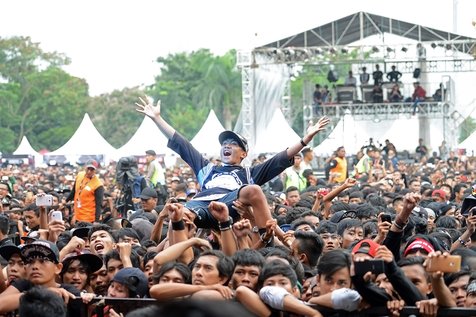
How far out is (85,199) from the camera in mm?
17484

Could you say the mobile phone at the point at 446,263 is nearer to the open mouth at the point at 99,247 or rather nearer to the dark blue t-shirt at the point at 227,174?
the dark blue t-shirt at the point at 227,174

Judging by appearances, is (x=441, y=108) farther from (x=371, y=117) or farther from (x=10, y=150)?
Result: (x=10, y=150)

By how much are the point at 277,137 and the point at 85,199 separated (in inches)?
806

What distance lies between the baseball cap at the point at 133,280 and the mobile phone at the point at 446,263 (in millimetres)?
2516

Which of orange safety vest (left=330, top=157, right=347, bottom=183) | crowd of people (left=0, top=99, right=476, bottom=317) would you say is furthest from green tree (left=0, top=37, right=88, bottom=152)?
crowd of people (left=0, top=99, right=476, bottom=317)

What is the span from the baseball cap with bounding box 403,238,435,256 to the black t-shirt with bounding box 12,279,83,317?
225 cm

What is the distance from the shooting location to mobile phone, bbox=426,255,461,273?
6.05 meters

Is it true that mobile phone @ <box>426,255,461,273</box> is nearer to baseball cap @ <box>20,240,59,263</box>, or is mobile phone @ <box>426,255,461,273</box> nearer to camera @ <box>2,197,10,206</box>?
baseball cap @ <box>20,240,59,263</box>

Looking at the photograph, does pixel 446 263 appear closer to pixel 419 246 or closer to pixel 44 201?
pixel 419 246

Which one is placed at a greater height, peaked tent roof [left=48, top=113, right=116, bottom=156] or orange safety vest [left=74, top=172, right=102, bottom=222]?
orange safety vest [left=74, top=172, right=102, bottom=222]

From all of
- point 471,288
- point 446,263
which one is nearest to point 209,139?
point 471,288

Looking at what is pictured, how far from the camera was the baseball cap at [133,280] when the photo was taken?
8.03 meters

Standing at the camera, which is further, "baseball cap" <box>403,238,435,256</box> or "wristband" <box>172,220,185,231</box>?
"wristband" <box>172,220,185,231</box>

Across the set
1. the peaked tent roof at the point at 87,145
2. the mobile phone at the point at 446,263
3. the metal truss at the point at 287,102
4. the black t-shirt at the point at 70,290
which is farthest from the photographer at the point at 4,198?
the peaked tent roof at the point at 87,145
